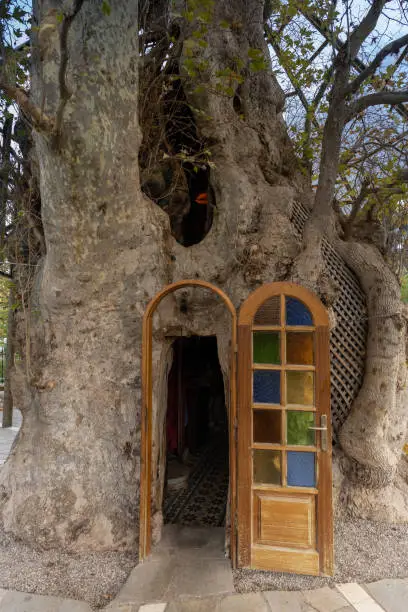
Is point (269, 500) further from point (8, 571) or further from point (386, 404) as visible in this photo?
point (8, 571)

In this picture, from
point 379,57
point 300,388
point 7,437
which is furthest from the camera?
point 7,437

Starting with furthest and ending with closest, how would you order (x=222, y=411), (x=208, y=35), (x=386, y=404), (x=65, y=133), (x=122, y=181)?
(x=222, y=411), (x=208, y=35), (x=386, y=404), (x=122, y=181), (x=65, y=133)

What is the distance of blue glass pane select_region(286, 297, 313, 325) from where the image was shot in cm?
356

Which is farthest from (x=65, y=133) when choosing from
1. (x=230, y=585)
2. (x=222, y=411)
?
(x=222, y=411)

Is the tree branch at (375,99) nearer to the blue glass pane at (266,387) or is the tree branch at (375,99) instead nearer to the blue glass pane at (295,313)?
the blue glass pane at (295,313)

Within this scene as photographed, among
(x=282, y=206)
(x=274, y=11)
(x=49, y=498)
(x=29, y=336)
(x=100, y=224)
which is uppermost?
(x=274, y=11)

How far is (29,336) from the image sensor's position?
4754mm

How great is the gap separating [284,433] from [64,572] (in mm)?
2335

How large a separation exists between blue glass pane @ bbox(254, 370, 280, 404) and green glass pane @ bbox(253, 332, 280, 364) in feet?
0.39

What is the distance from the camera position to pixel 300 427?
3.49 meters

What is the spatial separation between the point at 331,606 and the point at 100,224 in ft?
12.7

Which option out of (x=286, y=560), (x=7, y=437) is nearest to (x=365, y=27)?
(x=286, y=560)

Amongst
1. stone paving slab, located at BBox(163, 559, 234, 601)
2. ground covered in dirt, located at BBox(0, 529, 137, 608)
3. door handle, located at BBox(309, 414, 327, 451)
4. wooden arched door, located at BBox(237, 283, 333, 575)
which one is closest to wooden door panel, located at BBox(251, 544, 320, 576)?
wooden arched door, located at BBox(237, 283, 333, 575)

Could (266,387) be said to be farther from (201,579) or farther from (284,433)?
(201,579)
